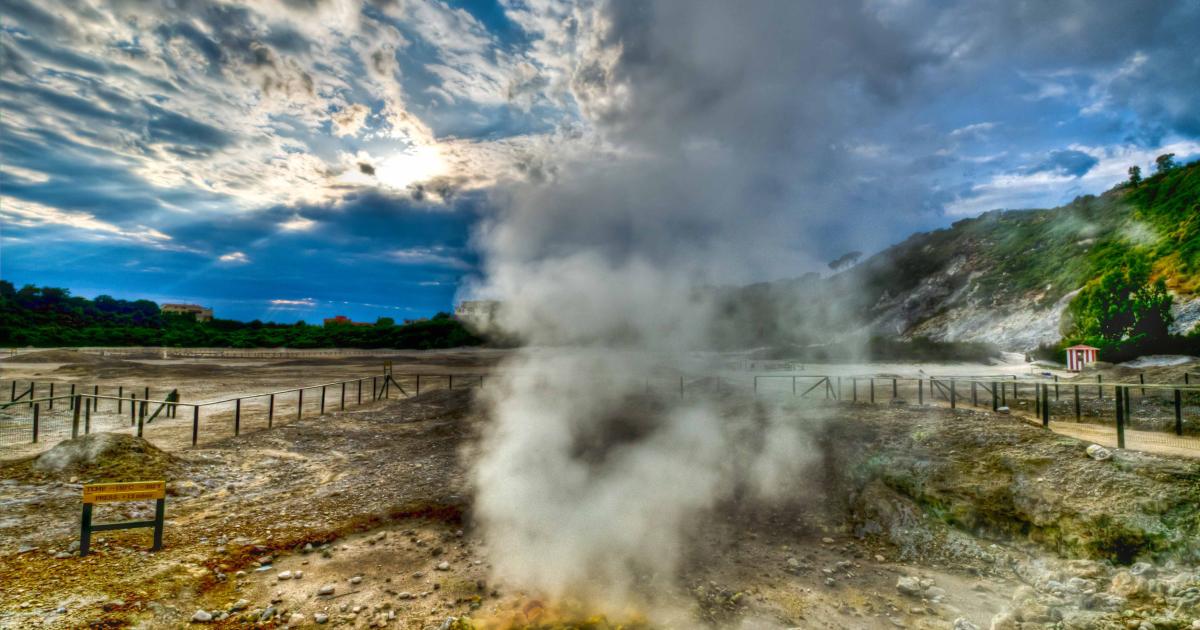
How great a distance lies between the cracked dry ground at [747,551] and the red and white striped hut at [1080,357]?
29.2m

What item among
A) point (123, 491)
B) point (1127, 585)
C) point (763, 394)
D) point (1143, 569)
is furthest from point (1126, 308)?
point (123, 491)

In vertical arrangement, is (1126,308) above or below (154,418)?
above

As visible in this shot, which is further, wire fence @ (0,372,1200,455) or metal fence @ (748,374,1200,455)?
→ wire fence @ (0,372,1200,455)

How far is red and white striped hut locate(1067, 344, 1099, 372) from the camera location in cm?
3012

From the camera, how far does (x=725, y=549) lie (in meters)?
7.64

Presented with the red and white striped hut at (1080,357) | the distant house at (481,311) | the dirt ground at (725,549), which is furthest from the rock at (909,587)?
the red and white striped hut at (1080,357)

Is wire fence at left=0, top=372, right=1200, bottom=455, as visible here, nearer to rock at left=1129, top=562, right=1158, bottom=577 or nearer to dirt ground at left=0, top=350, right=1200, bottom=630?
dirt ground at left=0, top=350, right=1200, bottom=630

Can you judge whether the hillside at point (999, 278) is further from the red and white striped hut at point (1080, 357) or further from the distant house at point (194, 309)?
the distant house at point (194, 309)

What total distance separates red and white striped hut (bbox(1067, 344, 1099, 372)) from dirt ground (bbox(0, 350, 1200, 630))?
2908cm

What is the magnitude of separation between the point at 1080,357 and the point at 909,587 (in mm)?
36465

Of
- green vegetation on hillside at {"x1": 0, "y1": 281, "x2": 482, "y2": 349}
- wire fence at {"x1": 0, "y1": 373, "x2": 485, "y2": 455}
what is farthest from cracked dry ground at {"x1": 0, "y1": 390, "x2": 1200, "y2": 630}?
green vegetation on hillside at {"x1": 0, "y1": 281, "x2": 482, "y2": 349}

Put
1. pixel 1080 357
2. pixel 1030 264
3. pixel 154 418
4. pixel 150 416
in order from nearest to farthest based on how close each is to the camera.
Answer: pixel 154 418
pixel 150 416
pixel 1080 357
pixel 1030 264

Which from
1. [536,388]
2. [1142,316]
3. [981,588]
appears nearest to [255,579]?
[981,588]

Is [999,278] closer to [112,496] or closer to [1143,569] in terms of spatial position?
[1143,569]
